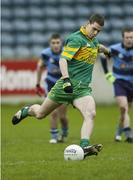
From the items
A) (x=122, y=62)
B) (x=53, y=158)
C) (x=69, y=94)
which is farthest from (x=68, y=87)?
(x=122, y=62)

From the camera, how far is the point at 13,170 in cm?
873

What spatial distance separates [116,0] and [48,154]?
2041cm

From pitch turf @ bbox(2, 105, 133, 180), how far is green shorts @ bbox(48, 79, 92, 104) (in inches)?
33.9

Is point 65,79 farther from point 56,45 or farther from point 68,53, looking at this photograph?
point 56,45

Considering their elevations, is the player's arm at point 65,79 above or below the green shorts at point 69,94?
above

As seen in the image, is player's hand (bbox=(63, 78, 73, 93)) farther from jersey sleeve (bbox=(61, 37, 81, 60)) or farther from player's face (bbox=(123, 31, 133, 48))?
player's face (bbox=(123, 31, 133, 48))

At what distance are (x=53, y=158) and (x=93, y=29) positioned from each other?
199 cm

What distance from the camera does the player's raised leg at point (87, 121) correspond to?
31.4 ft

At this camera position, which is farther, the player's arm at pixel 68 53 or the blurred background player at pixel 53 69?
the blurred background player at pixel 53 69

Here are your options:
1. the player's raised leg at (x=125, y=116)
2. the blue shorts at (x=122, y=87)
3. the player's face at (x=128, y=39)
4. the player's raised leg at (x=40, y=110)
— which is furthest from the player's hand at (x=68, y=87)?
the blue shorts at (x=122, y=87)

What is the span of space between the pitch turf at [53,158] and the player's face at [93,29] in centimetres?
181

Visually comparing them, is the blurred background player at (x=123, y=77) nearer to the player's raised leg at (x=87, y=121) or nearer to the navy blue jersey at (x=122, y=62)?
the navy blue jersey at (x=122, y=62)

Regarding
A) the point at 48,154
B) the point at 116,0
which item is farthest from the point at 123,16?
the point at 48,154

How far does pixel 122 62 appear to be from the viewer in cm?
1358
